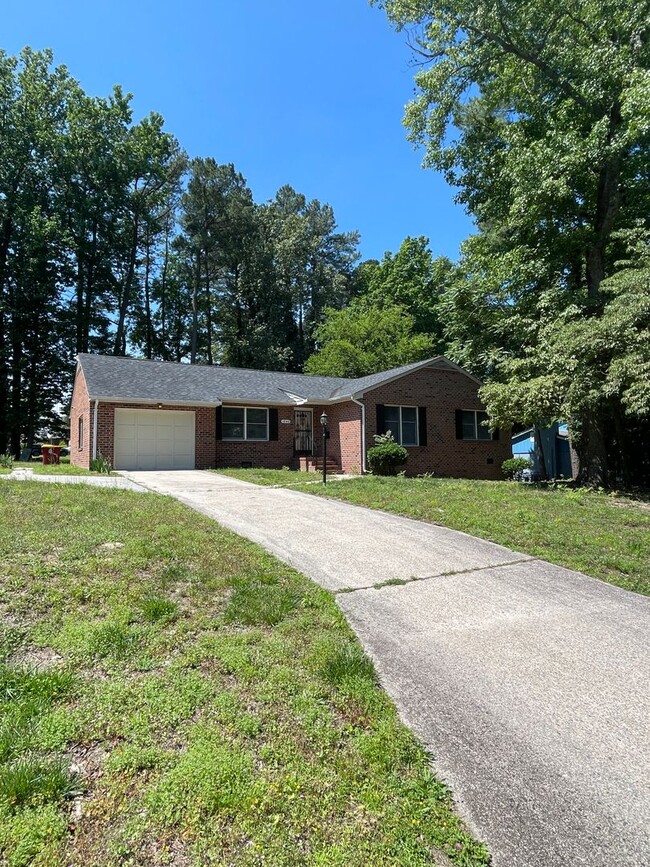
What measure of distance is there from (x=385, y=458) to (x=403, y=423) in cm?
216

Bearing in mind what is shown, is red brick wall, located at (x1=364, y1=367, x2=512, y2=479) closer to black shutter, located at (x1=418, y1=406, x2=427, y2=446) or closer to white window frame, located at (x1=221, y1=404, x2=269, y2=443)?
black shutter, located at (x1=418, y1=406, x2=427, y2=446)

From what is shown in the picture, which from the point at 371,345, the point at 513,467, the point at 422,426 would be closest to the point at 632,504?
the point at 422,426

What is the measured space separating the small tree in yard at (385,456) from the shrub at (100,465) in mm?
7940

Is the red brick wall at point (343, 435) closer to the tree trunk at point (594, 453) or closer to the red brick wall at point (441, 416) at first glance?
the red brick wall at point (441, 416)

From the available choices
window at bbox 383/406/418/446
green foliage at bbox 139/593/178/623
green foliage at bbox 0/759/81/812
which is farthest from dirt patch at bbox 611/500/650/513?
green foliage at bbox 0/759/81/812

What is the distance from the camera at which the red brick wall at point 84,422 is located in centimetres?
1534

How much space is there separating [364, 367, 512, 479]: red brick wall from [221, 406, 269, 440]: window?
4191 millimetres

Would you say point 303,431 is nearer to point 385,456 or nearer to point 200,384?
point 200,384

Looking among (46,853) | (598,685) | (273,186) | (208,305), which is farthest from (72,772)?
Result: (273,186)

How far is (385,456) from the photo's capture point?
48.7ft

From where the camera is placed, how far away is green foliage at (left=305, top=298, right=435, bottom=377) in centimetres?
2511

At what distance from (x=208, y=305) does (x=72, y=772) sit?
3446cm

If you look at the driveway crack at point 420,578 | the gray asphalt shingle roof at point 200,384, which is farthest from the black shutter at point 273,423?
the driveway crack at point 420,578

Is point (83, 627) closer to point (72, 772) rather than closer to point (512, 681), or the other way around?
point (72, 772)
